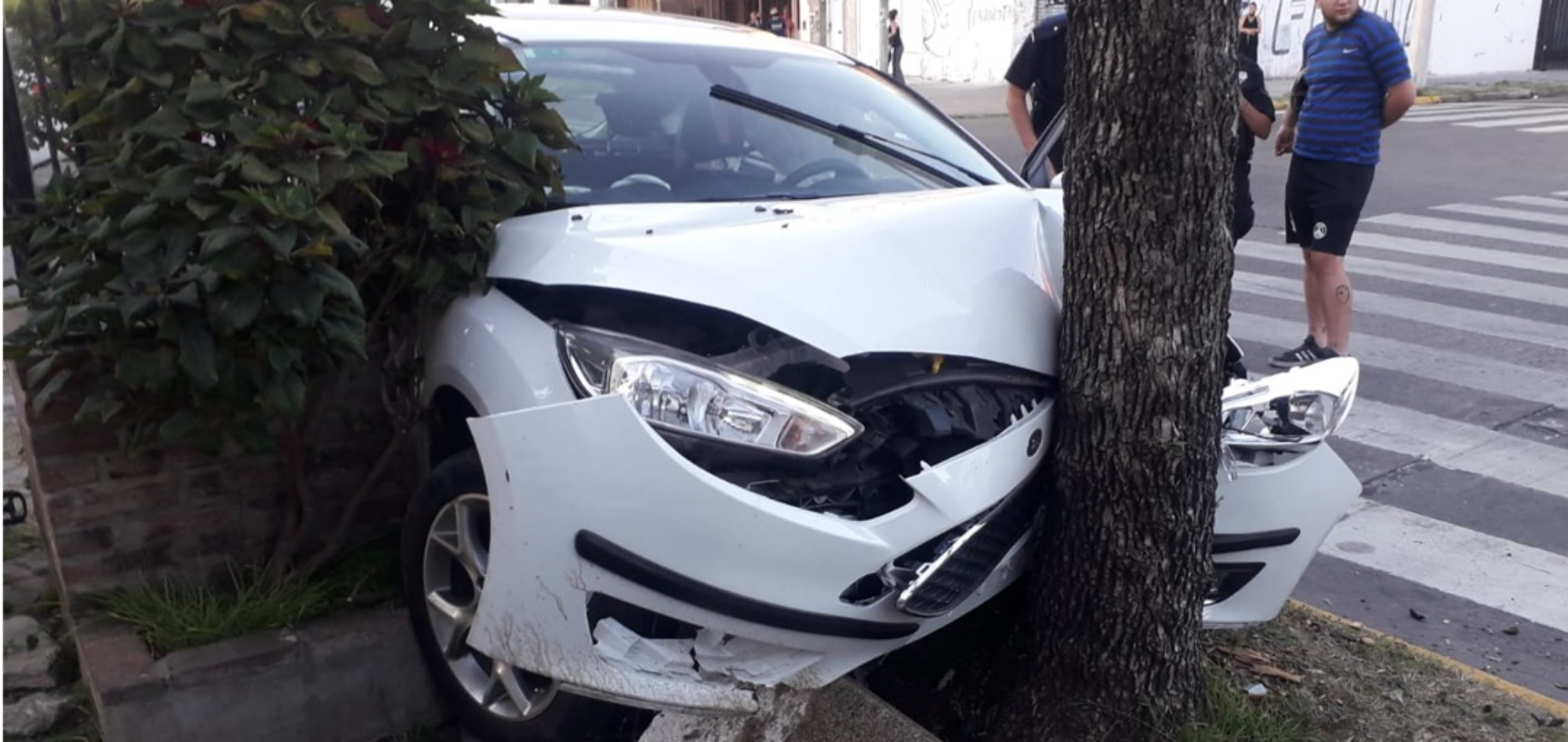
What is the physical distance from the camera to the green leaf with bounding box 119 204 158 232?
8.93 feet

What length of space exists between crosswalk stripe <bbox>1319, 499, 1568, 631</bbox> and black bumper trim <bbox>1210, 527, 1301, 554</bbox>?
1335 millimetres

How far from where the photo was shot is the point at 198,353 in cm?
275

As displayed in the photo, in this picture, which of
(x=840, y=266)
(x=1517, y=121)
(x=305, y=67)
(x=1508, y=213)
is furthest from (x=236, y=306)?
(x=1517, y=121)

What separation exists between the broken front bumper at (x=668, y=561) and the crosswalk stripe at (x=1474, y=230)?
28.7 feet

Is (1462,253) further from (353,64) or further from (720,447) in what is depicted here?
(353,64)

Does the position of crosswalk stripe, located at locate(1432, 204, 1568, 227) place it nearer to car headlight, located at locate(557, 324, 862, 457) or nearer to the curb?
the curb

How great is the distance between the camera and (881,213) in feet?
10.0

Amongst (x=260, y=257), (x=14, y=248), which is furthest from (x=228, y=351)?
(x=14, y=248)

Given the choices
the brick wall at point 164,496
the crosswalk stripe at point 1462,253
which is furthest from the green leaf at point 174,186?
the crosswalk stripe at point 1462,253

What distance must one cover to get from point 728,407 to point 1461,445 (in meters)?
4.11

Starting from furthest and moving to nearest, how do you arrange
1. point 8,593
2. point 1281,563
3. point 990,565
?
point 8,593, point 1281,563, point 990,565

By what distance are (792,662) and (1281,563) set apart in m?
1.25

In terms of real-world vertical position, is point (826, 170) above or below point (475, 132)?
below

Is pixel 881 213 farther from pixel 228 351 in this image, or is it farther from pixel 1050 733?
pixel 228 351
